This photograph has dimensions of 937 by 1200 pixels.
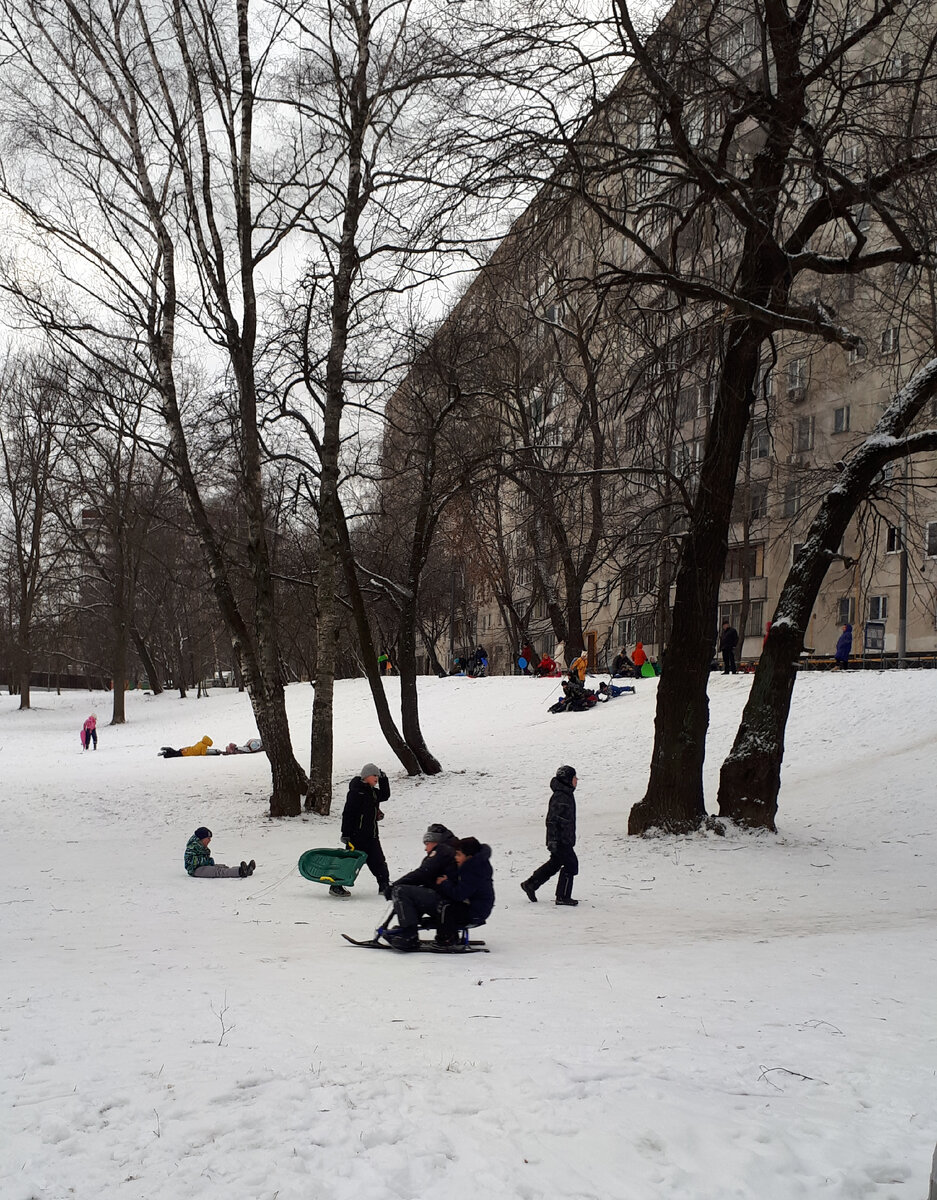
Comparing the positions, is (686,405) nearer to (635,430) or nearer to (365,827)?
(635,430)

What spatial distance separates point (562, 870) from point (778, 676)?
18.0ft

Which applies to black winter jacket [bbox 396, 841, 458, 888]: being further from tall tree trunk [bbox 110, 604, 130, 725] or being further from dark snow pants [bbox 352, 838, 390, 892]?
tall tree trunk [bbox 110, 604, 130, 725]

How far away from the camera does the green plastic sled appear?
451 inches

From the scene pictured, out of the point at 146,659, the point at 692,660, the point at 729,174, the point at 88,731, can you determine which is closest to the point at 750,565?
the point at 88,731

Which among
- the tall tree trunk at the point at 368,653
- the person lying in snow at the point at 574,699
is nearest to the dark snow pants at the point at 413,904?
the tall tree trunk at the point at 368,653

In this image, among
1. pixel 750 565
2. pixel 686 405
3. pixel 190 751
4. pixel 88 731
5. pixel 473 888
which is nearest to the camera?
pixel 473 888

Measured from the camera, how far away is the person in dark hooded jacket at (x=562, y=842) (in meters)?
11.1

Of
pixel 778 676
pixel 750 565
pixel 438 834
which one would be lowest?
pixel 438 834

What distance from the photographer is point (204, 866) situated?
12852 millimetres

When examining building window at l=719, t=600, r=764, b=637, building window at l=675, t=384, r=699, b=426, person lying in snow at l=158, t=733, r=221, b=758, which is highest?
building window at l=675, t=384, r=699, b=426

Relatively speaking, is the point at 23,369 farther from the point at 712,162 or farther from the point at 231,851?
the point at 712,162

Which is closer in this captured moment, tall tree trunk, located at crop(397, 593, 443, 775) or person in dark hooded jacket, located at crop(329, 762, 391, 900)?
person in dark hooded jacket, located at crop(329, 762, 391, 900)

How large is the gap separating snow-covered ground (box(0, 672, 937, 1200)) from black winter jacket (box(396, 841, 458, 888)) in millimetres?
669

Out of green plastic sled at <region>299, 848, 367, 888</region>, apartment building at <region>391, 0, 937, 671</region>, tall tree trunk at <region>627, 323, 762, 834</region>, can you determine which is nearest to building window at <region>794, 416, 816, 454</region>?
apartment building at <region>391, 0, 937, 671</region>
